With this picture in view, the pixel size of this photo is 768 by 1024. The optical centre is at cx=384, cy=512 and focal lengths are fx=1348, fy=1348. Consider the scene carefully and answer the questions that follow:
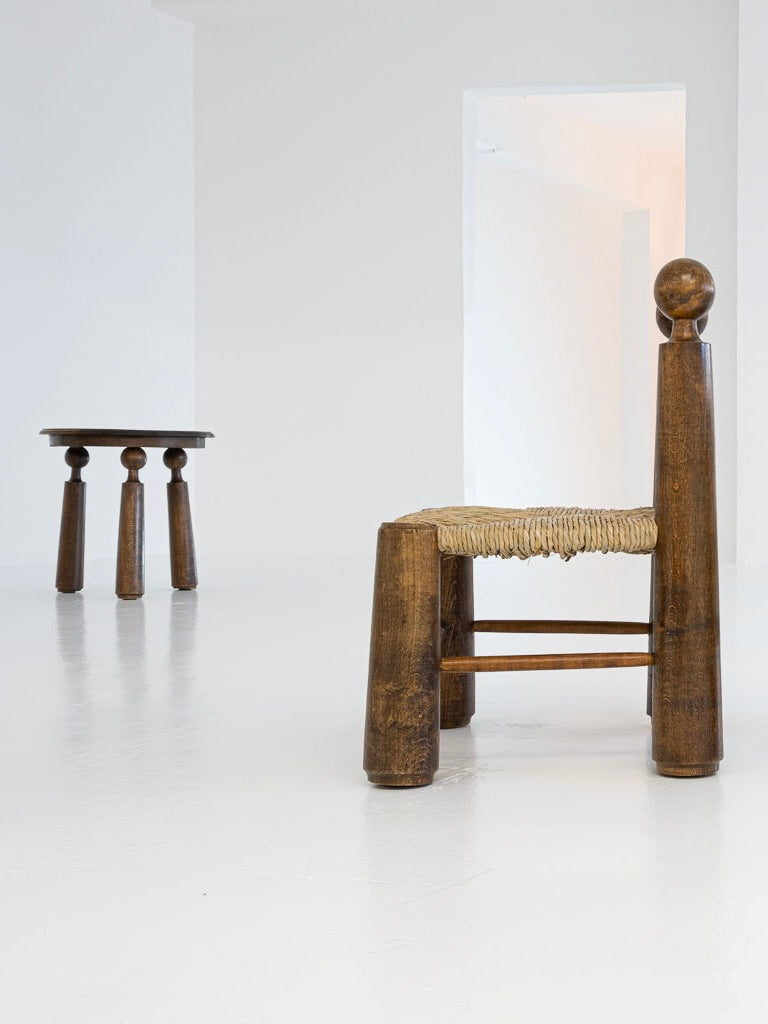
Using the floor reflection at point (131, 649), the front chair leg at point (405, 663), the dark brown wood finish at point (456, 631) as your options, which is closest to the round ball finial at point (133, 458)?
the floor reflection at point (131, 649)

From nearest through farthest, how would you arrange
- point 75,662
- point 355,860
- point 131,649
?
point 355,860 < point 75,662 < point 131,649

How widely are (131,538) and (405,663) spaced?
256 cm

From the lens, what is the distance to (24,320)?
18.0 ft

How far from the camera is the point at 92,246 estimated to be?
5.92 metres

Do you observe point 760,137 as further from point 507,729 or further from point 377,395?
point 507,729

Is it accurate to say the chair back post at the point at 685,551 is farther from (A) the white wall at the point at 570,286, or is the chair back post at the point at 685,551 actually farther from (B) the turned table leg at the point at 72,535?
(A) the white wall at the point at 570,286

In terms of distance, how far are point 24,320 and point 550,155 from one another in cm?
456

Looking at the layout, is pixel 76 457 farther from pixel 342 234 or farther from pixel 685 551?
pixel 685 551

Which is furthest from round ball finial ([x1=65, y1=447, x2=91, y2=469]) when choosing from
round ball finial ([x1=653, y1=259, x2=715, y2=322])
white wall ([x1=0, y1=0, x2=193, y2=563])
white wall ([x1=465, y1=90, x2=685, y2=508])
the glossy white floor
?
white wall ([x1=465, y1=90, x2=685, y2=508])

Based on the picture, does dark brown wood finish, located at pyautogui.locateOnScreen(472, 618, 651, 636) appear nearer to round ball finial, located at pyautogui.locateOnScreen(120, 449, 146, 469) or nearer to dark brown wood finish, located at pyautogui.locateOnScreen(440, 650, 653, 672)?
dark brown wood finish, located at pyautogui.locateOnScreen(440, 650, 653, 672)

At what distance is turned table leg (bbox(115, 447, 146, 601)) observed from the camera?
399cm

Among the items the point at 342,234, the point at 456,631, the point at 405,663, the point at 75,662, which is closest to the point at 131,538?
the point at 75,662

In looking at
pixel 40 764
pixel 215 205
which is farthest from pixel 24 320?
pixel 40 764

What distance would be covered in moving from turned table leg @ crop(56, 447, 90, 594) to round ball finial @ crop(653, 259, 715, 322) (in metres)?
2.81
